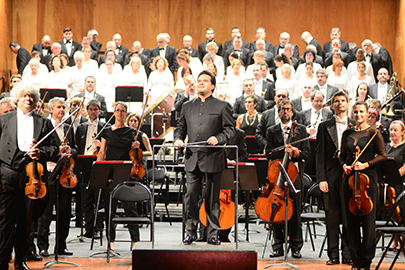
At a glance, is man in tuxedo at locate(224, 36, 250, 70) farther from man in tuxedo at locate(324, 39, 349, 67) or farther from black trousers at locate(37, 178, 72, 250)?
black trousers at locate(37, 178, 72, 250)

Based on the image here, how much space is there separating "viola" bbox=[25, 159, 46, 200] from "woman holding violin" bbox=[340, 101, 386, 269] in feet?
7.66

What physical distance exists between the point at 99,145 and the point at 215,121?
1990mm

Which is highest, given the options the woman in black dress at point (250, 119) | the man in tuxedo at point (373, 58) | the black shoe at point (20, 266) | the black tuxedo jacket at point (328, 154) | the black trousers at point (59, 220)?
the man in tuxedo at point (373, 58)

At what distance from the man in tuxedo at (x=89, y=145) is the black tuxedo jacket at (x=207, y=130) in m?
1.93

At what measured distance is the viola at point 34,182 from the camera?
12.7 ft

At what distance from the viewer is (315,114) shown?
21.6ft

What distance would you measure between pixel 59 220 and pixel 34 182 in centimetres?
106

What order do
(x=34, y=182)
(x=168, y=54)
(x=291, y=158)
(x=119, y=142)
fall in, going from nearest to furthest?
→ (x=34, y=182) < (x=291, y=158) < (x=119, y=142) < (x=168, y=54)

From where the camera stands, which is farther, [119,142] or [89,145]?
[89,145]

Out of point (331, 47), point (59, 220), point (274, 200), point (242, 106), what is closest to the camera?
point (274, 200)

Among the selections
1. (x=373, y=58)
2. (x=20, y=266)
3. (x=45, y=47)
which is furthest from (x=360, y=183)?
(x=45, y=47)

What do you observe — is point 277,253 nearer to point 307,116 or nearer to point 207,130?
point 207,130

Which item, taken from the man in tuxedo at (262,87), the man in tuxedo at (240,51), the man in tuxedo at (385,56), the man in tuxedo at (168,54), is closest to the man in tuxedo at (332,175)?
the man in tuxedo at (262,87)

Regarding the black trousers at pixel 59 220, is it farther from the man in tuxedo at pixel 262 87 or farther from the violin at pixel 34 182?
the man in tuxedo at pixel 262 87
